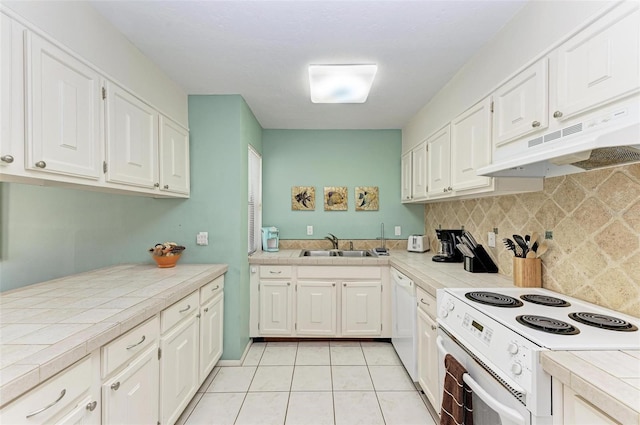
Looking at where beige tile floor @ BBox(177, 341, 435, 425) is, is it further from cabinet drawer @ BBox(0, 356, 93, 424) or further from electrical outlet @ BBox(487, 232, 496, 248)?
electrical outlet @ BBox(487, 232, 496, 248)

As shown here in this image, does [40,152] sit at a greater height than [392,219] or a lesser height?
greater

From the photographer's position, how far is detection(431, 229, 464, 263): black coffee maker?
8.21ft

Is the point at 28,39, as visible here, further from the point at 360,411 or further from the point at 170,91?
the point at 360,411

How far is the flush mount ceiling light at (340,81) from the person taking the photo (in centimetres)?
196

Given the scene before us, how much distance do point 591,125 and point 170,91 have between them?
2559 millimetres

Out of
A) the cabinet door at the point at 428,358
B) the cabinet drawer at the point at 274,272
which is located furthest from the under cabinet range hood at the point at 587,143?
the cabinet drawer at the point at 274,272

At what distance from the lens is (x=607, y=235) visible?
1.24 m

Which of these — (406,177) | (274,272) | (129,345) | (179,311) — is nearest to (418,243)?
(406,177)

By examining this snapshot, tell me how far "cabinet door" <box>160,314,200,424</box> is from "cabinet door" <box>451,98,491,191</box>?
6.71ft

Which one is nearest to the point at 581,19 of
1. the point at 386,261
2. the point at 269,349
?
the point at 386,261

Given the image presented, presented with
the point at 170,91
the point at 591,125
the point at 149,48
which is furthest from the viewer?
the point at 170,91

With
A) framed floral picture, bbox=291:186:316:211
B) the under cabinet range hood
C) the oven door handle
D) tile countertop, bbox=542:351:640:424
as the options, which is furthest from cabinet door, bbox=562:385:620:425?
framed floral picture, bbox=291:186:316:211

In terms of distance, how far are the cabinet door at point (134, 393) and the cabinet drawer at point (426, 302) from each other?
1.60 metres

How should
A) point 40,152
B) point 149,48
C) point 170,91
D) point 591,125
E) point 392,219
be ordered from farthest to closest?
point 392,219
point 170,91
point 149,48
point 40,152
point 591,125
